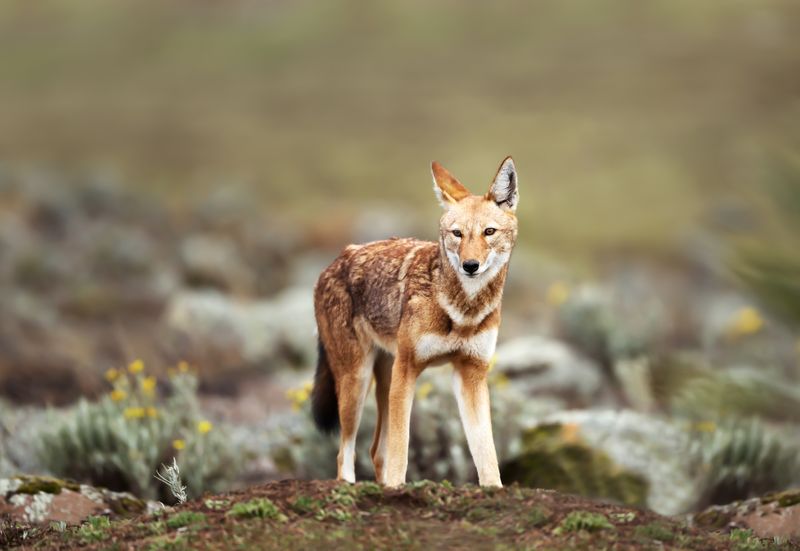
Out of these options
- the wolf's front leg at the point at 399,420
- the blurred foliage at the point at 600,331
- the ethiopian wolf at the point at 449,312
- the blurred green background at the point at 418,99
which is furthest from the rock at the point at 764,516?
the blurred green background at the point at 418,99

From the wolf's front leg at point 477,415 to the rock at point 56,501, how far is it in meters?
2.56

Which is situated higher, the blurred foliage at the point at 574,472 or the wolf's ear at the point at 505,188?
the wolf's ear at the point at 505,188

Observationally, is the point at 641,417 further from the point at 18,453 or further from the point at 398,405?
the point at 18,453

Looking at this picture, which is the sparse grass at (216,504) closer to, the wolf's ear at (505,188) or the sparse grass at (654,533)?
the sparse grass at (654,533)

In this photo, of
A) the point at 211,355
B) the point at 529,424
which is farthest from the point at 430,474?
the point at 211,355

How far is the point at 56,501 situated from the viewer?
25.3ft

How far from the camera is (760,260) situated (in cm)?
715

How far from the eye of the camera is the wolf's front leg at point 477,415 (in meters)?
6.91

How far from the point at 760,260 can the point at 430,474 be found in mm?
3653

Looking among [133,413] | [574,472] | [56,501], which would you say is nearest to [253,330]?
[133,413]

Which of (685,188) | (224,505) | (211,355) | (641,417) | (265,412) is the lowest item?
(224,505)

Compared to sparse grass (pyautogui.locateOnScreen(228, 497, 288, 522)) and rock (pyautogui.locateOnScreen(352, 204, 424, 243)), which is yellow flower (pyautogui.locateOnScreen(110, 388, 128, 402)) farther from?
rock (pyautogui.locateOnScreen(352, 204, 424, 243))

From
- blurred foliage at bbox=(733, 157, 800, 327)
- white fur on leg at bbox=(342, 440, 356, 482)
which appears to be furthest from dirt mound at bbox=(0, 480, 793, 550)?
blurred foliage at bbox=(733, 157, 800, 327)

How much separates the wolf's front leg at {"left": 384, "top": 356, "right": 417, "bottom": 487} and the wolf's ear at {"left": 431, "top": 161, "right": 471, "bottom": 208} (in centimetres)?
106
